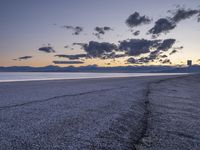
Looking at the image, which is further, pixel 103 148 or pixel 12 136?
pixel 12 136

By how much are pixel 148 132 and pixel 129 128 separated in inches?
21.6

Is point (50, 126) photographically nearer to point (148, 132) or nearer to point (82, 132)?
point (82, 132)

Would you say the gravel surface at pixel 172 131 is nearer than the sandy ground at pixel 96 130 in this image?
No

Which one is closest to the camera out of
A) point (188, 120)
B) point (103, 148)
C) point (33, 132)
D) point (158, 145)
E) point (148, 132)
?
point (103, 148)

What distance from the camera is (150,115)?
32.1ft

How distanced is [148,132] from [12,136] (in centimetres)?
304

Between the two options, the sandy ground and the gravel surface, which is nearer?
the sandy ground

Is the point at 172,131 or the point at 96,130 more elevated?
the point at 96,130

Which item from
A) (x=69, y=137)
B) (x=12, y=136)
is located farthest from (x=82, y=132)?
(x=12, y=136)

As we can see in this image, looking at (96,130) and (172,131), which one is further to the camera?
(172,131)

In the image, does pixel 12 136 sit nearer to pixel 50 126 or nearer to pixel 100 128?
pixel 50 126

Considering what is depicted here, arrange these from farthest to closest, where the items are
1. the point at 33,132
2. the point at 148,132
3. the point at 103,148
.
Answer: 1. the point at 148,132
2. the point at 33,132
3. the point at 103,148

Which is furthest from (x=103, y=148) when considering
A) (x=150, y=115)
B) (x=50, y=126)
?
(x=150, y=115)

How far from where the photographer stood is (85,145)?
571cm
